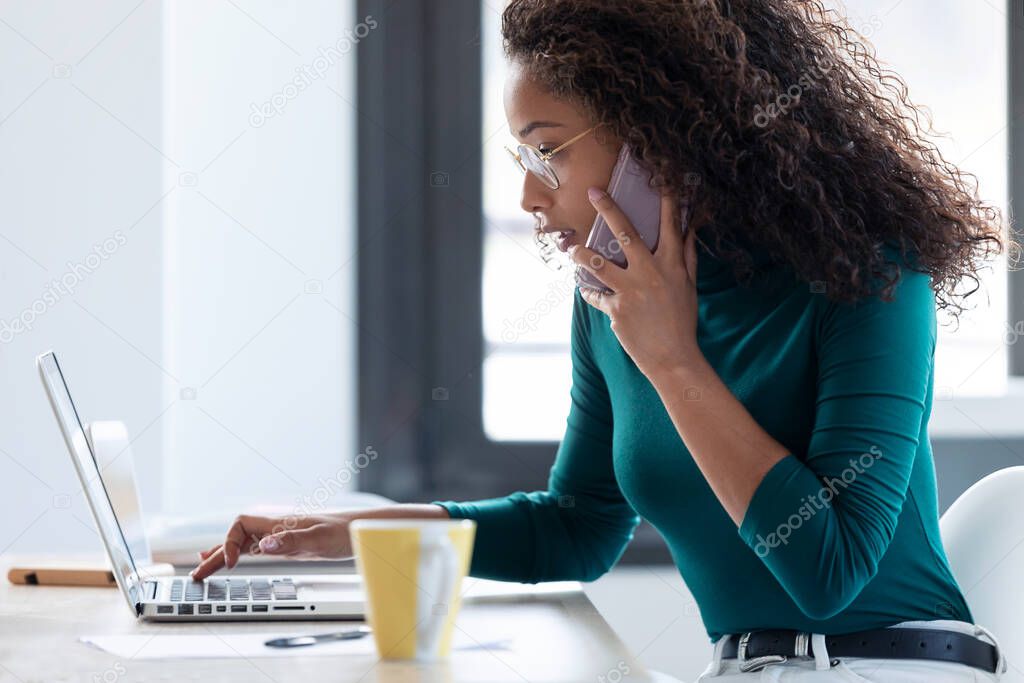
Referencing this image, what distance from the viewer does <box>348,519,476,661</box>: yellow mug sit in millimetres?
736

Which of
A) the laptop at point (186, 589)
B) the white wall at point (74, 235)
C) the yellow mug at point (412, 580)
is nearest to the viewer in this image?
the yellow mug at point (412, 580)

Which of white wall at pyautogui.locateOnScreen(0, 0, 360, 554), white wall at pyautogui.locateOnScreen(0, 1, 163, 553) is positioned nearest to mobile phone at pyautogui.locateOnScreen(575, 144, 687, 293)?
white wall at pyautogui.locateOnScreen(0, 0, 360, 554)

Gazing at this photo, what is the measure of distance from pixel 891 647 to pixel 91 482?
717mm

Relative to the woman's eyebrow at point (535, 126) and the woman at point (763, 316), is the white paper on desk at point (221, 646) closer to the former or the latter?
the woman at point (763, 316)

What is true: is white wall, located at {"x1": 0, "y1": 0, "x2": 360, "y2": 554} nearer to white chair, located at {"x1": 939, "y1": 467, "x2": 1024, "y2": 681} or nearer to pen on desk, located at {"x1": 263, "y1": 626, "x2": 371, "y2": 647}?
pen on desk, located at {"x1": 263, "y1": 626, "x2": 371, "y2": 647}

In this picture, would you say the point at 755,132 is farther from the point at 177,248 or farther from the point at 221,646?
the point at 177,248

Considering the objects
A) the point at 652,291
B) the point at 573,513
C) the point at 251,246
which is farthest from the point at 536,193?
the point at 251,246

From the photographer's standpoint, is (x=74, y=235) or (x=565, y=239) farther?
(x=74, y=235)

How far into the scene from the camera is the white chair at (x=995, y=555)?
1021mm

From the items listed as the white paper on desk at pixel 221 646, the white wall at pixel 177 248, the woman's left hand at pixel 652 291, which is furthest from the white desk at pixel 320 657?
the white wall at pixel 177 248

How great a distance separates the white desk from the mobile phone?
33cm

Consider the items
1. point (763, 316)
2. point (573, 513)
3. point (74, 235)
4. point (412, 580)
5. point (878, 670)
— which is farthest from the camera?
point (74, 235)

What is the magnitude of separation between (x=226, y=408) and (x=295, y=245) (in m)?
0.32

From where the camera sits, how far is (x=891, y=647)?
0.98m
